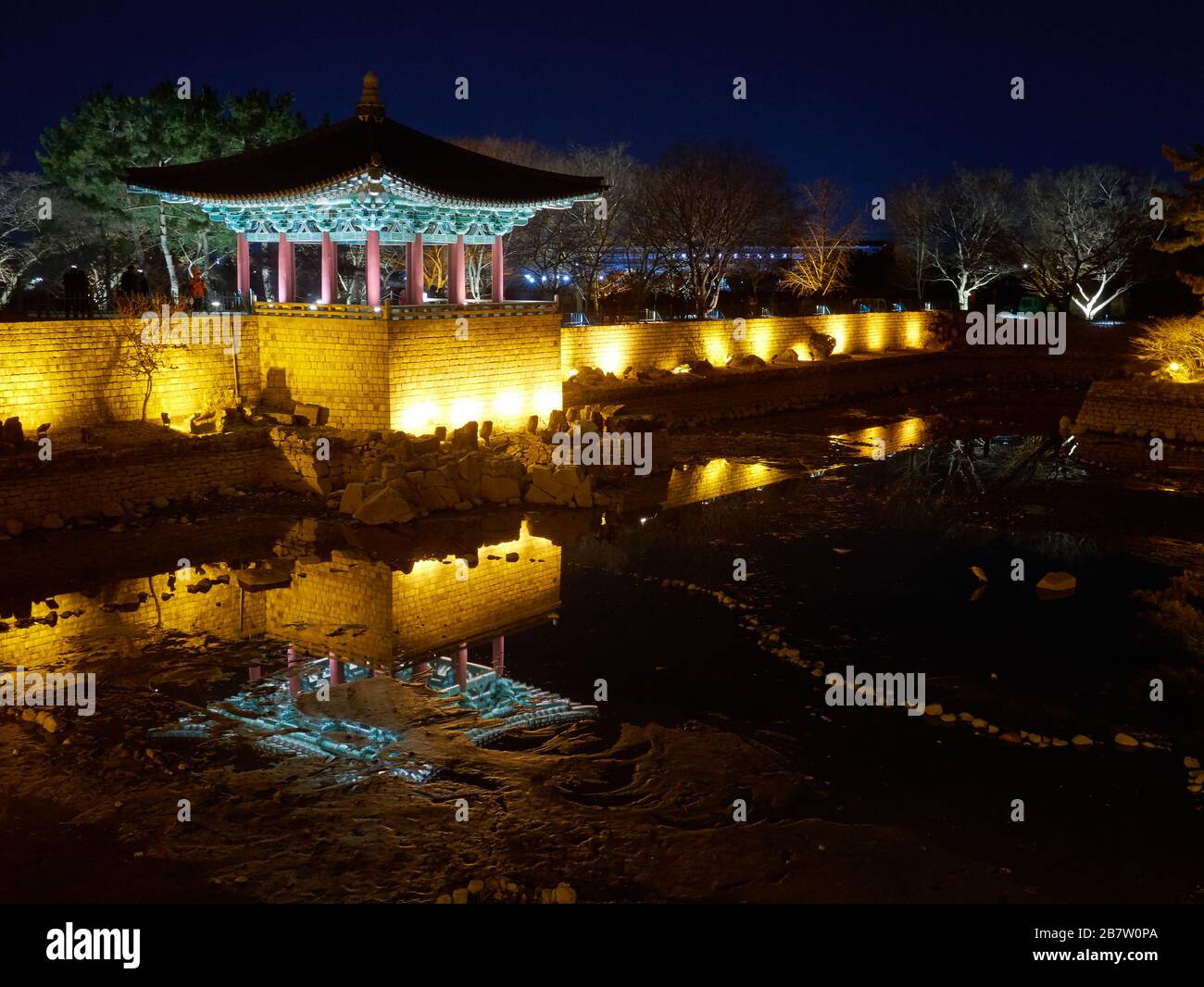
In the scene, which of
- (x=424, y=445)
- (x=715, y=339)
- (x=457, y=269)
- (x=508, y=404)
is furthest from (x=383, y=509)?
(x=715, y=339)

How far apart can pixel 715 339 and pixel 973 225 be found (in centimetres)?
1813

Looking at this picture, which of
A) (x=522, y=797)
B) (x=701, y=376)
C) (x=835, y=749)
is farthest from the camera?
(x=701, y=376)

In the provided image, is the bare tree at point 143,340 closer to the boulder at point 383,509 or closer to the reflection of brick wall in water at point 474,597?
the boulder at point 383,509

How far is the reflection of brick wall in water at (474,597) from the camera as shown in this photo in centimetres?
1234

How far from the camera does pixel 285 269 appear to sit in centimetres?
2122

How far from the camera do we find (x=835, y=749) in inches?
364

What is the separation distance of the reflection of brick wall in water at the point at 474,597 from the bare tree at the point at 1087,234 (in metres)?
32.8

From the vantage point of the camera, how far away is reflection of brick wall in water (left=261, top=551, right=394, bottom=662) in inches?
465

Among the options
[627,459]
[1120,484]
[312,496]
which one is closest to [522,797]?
[312,496]

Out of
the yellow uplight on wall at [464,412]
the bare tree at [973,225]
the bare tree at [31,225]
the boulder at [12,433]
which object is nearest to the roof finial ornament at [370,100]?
the yellow uplight on wall at [464,412]

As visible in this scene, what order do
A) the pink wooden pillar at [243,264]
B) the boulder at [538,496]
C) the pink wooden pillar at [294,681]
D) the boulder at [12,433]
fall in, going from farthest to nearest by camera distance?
the pink wooden pillar at [243,264] → the boulder at [538,496] → the boulder at [12,433] → the pink wooden pillar at [294,681]

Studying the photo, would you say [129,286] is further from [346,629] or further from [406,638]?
[406,638]

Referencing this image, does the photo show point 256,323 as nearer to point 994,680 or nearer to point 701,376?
point 701,376

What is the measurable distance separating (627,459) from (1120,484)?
892 cm
